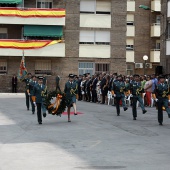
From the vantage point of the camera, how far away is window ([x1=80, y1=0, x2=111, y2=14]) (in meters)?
51.5

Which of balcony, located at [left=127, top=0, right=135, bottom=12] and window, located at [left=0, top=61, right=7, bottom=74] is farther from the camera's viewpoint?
balcony, located at [left=127, top=0, right=135, bottom=12]

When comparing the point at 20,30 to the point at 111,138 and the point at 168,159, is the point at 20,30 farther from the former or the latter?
the point at 168,159

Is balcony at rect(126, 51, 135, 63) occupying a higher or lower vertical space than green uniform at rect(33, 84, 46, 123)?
higher

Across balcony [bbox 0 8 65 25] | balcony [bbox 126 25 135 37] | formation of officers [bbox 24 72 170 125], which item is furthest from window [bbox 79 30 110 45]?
formation of officers [bbox 24 72 170 125]

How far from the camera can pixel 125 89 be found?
2441cm

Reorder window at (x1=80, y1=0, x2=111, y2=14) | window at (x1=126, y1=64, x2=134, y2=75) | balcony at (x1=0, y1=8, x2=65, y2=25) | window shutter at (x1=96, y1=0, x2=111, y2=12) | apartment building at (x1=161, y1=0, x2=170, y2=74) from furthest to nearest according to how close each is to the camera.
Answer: window at (x1=126, y1=64, x2=134, y2=75) → window shutter at (x1=96, y1=0, x2=111, y2=12) → window at (x1=80, y1=0, x2=111, y2=14) → balcony at (x1=0, y1=8, x2=65, y2=25) → apartment building at (x1=161, y1=0, x2=170, y2=74)

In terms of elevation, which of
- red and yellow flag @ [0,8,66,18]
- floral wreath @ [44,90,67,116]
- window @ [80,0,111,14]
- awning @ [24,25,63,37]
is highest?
window @ [80,0,111,14]

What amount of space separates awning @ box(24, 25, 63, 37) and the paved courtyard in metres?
28.8

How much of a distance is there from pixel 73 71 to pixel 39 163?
40021 millimetres

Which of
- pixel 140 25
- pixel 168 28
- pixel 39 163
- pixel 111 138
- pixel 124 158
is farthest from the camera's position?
pixel 140 25

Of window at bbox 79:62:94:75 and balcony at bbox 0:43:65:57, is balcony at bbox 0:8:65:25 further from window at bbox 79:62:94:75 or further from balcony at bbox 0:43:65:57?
window at bbox 79:62:94:75

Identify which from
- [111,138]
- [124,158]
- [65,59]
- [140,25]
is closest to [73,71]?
[65,59]

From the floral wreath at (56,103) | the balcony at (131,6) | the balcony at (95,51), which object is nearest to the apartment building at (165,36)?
the balcony at (95,51)

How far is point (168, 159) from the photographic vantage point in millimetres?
11766
